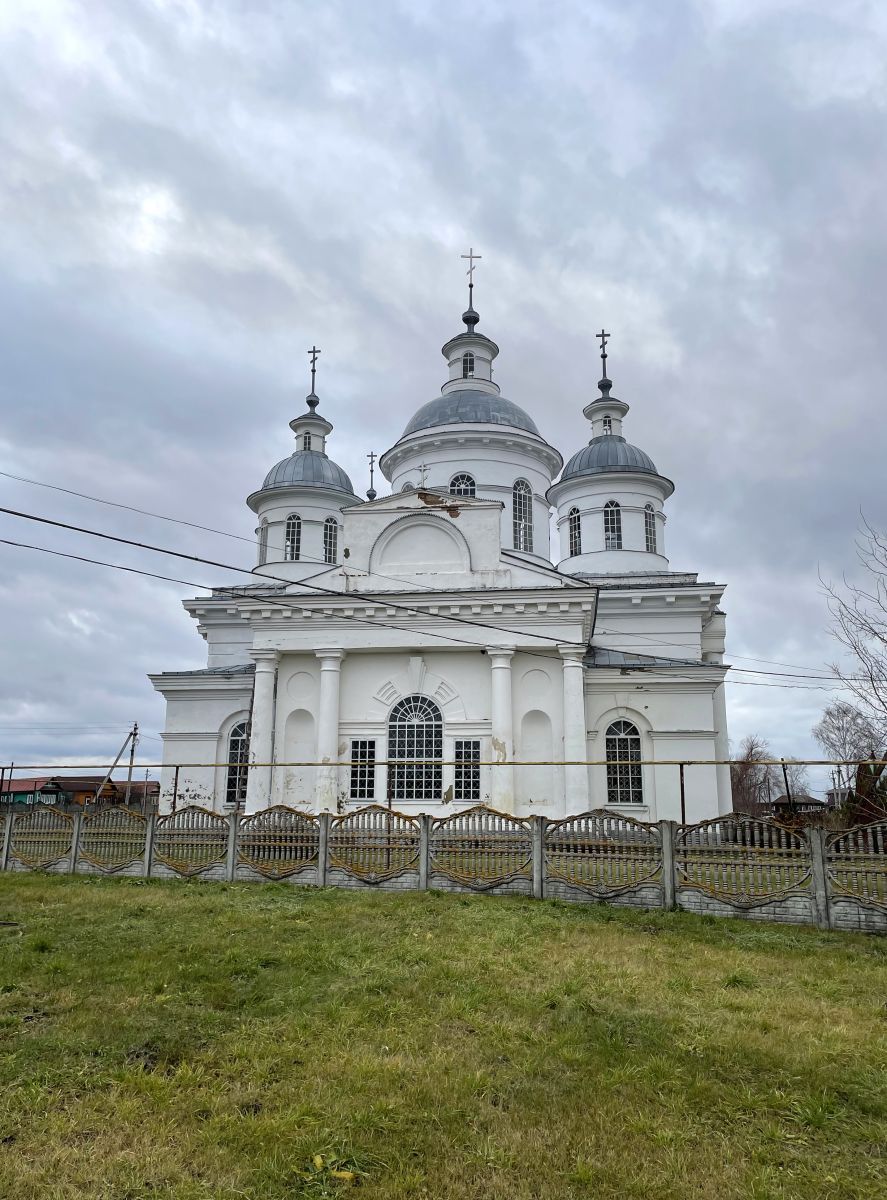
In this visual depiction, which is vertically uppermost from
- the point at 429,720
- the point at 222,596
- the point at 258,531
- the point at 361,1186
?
the point at 258,531

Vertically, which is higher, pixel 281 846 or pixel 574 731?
pixel 574 731

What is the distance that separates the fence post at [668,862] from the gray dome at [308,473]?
21.2m

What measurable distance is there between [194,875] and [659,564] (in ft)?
63.9

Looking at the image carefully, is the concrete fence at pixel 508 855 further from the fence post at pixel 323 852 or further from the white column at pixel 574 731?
the white column at pixel 574 731

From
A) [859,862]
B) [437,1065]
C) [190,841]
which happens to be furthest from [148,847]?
[859,862]

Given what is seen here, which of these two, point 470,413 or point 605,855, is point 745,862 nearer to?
point 605,855

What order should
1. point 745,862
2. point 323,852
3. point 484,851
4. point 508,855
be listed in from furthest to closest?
point 323,852 → point 484,851 → point 508,855 → point 745,862

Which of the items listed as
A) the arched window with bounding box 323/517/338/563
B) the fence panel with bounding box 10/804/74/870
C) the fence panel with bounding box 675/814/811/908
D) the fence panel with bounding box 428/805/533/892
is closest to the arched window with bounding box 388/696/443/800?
the fence panel with bounding box 10/804/74/870

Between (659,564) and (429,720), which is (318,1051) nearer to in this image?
(429,720)

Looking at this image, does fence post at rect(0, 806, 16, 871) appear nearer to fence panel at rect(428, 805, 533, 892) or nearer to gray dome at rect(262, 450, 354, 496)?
fence panel at rect(428, 805, 533, 892)

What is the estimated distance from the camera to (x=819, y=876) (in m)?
10.5

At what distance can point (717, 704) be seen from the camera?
27.2 metres

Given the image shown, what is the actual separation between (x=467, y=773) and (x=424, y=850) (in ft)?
27.3

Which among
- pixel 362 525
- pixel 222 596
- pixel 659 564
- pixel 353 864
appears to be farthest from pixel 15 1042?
pixel 659 564
